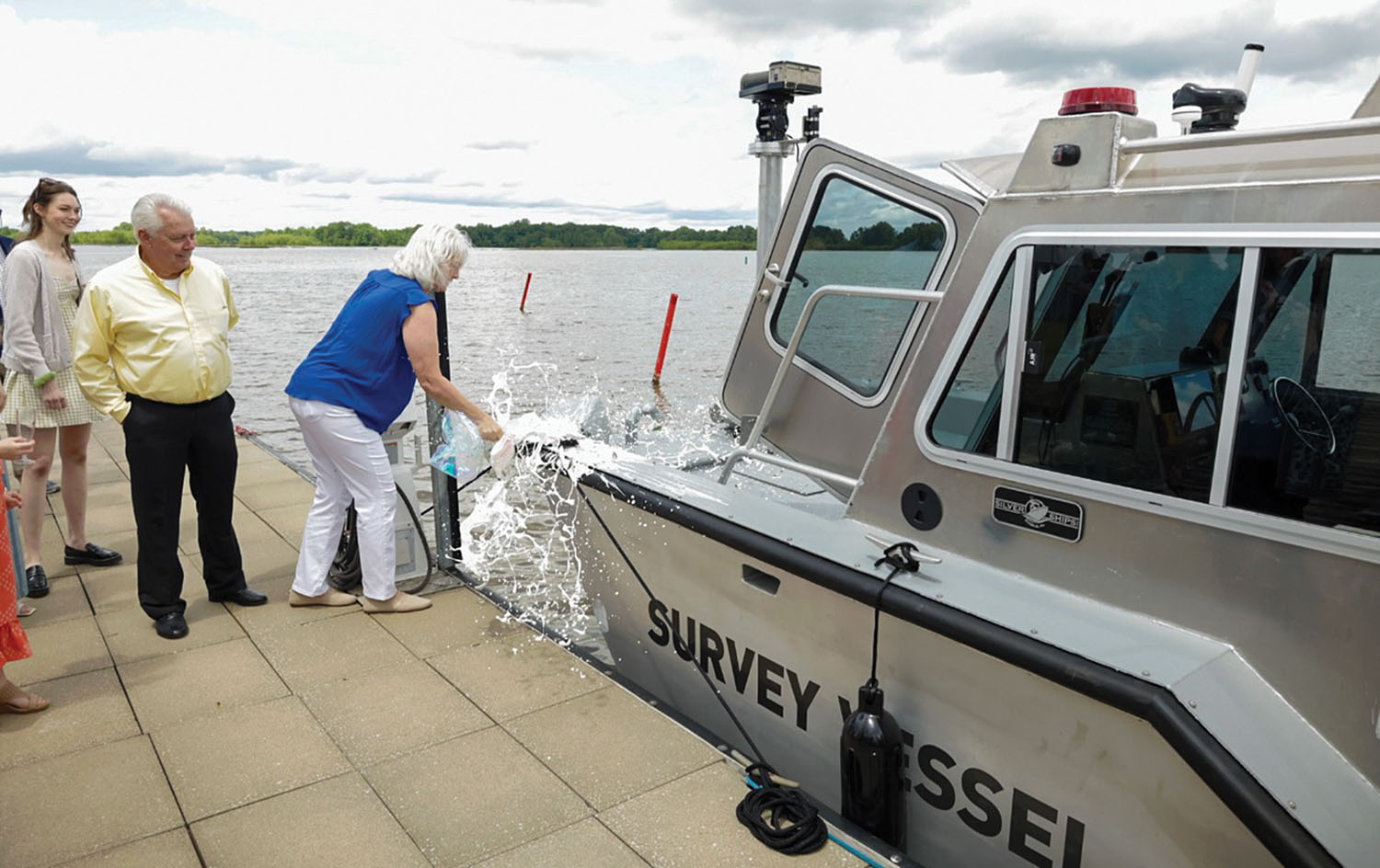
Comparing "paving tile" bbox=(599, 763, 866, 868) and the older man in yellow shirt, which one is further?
the older man in yellow shirt

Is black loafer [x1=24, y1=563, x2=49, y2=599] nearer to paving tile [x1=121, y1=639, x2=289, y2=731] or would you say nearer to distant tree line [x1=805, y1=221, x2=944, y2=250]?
paving tile [x1=121, y1=639, x2=289, y2=731]

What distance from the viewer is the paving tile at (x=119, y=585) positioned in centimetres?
466

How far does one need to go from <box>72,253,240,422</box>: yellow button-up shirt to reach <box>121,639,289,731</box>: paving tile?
1.09 m

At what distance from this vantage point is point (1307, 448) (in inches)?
88.0

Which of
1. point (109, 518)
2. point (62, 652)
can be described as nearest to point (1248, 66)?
point (62, 652)

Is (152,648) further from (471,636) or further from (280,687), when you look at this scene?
(471,636)

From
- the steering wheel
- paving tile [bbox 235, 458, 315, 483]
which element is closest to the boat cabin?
the steering wheel

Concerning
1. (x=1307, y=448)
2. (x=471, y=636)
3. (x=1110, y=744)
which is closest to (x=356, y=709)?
(x=471, y=636)

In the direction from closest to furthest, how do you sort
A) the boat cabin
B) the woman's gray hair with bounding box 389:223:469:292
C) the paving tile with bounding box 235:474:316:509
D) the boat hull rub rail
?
the boat hull rub rail < the boat cabin < the woman's gray hair with bounding box 389:223:469:292 < the paving tile with bounding box 235:474:316:509

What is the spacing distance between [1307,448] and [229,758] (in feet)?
11.6

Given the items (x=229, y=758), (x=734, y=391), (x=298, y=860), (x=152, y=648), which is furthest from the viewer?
(x=734, y=391)

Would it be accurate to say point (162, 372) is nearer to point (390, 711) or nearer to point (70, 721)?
point (70, 721)

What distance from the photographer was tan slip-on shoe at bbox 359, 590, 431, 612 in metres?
4.51

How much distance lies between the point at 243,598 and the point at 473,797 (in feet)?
7.36
